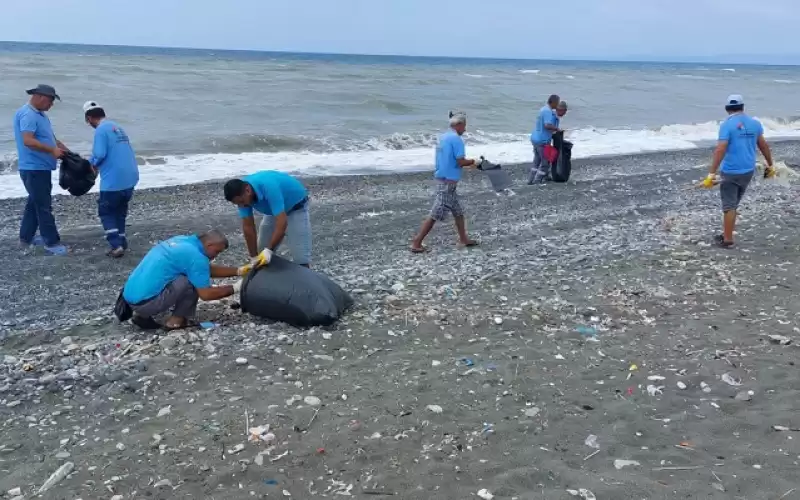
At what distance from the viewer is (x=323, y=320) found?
17.7 ft

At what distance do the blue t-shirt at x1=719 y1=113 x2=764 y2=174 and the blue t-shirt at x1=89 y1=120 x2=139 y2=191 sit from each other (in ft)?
21.6

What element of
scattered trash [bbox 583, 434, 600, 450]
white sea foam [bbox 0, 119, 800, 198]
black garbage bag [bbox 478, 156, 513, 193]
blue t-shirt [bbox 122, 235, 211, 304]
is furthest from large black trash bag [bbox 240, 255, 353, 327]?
white sea foam [bbox 0, 119, 800, 198]

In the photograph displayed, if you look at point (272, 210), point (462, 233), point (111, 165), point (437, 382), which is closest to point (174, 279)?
point (272, 210)

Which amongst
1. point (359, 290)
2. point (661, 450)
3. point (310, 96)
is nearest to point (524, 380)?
point (661, 450)

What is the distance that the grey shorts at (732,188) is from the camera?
760 centimetres

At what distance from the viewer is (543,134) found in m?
12.3

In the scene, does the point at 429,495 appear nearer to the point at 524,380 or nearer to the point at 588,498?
the point at 588,498

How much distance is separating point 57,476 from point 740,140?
7261 millimetres

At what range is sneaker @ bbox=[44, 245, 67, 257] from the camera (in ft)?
25.4

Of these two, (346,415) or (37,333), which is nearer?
(346,415)

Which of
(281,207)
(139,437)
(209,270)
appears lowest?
(139,437)

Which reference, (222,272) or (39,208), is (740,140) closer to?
(222,272)

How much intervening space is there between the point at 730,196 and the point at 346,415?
5.67 m

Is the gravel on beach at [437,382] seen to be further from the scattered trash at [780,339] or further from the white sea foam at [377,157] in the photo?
the white sea foam at [377,157]
